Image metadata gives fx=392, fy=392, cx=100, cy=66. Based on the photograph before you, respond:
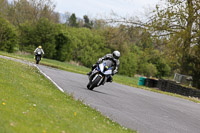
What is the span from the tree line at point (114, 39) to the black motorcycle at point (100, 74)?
18.3 meters

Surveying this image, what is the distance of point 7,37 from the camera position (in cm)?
5081

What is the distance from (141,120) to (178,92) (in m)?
23.0

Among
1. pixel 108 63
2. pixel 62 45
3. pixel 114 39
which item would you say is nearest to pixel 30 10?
pixel 62 45

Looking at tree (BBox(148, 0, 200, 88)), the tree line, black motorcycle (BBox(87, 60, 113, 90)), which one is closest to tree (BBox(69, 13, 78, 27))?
the tree line

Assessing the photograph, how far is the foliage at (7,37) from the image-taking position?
50.0 meters

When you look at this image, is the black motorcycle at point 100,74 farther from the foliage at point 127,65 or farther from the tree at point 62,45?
the foliage at point 127,65

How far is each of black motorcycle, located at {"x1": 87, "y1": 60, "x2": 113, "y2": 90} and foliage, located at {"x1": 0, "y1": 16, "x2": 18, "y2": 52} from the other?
35.5 m

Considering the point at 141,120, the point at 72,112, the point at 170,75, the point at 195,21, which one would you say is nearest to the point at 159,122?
the point at 141,120

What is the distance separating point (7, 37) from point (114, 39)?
58.9 ft

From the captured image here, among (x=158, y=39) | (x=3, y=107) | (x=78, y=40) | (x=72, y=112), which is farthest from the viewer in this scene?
(x=78, y=40)

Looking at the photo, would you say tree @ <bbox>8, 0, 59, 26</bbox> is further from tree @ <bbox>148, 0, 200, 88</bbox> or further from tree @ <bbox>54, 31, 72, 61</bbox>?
tree @ <bbox>148, 0, 200, 88</bbox>

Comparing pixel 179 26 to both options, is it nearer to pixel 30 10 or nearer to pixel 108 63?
pixel 108 63

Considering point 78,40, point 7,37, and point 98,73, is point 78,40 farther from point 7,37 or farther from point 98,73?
point 98,73

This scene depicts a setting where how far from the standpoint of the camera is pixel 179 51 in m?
36.8
